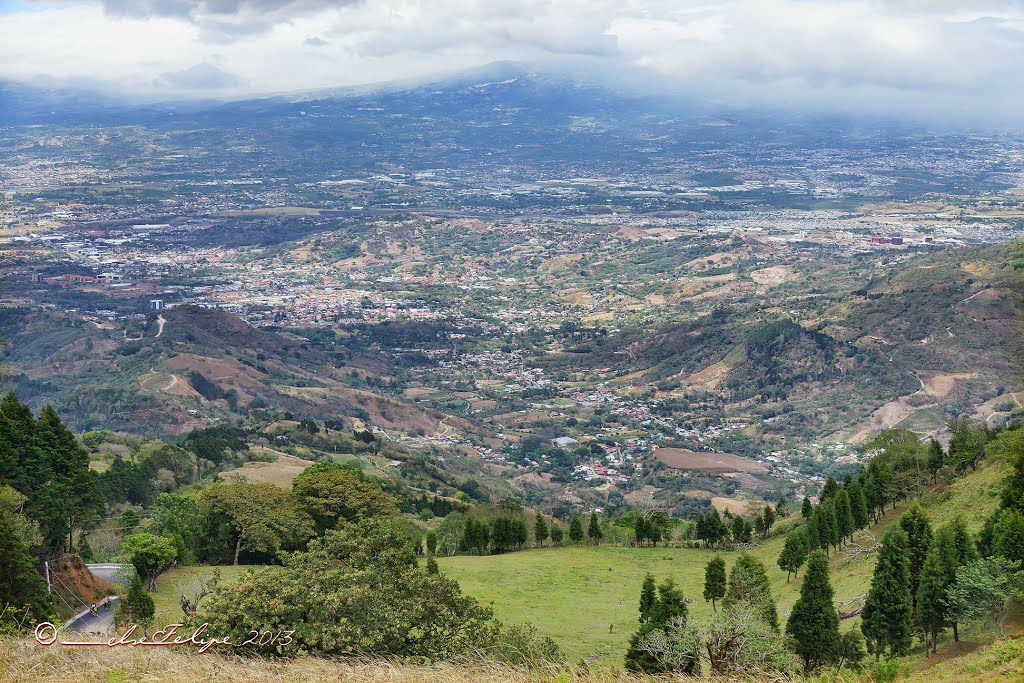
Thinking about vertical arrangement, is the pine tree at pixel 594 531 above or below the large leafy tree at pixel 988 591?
below

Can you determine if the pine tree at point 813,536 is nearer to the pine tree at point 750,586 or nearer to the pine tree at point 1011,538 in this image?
the pine tree at point 750,586

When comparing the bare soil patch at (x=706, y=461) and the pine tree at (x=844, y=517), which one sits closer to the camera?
the pine tree at (x=844, y=517)

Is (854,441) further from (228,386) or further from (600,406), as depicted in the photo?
(228,386)

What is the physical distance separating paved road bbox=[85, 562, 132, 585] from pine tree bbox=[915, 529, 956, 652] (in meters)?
19.7

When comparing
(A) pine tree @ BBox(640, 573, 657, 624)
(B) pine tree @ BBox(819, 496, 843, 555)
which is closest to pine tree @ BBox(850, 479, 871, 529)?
(B) pine tree @ BBox(819, 496, 843, 555)

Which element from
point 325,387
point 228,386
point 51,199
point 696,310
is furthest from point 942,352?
point 51,199

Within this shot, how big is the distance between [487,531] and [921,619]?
17.7 meters

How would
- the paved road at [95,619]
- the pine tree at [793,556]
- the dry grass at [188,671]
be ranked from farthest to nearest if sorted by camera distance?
the pine tree at [793,556] < the paved road at [95,619] < the dry grass at [188,671]

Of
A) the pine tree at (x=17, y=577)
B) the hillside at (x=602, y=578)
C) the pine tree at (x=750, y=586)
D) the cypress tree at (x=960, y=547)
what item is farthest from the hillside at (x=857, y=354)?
the pine tree at (x=17, y=577)

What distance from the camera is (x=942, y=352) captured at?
73688 millimetres

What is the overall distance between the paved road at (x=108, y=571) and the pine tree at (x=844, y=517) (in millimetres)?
22558

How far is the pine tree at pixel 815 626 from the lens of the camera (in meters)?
20.1

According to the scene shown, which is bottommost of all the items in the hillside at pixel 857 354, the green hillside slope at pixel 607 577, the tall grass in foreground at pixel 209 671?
the hillside at pixel 857 354

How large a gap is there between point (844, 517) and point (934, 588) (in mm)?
11938
